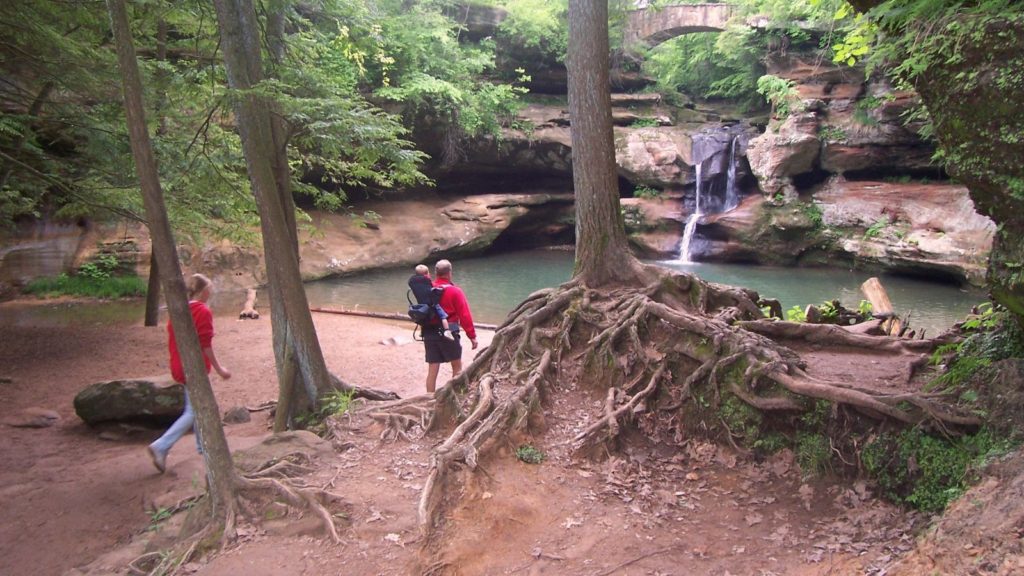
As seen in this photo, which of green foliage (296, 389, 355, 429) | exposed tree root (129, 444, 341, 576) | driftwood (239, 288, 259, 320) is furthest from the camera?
driftwood (239, 288, 259, 320)

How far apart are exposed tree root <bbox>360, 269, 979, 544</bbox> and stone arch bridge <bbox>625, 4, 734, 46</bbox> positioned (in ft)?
61.7

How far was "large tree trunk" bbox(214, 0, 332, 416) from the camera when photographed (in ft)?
21.7

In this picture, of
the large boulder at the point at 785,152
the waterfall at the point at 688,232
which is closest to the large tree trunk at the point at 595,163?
the large boulder at the point at 785,152

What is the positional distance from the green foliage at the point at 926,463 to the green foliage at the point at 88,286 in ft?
57.7

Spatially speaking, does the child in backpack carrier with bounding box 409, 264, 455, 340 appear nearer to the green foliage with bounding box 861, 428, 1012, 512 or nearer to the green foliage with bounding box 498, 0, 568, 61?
the green foliage with bounding box 861, 428, 1012, 512

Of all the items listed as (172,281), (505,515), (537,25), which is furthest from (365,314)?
(537,25)

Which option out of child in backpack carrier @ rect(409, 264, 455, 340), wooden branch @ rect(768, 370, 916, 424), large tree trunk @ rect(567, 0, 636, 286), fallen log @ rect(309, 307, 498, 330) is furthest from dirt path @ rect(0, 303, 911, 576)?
fallen log @ rect(309, 307, 498, 330)

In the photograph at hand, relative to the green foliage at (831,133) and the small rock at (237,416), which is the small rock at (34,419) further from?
the green foliage at (831,133)

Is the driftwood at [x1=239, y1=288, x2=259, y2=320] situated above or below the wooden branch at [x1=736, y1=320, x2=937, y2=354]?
below

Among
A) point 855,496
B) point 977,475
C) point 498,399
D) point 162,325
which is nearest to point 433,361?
point 498,399

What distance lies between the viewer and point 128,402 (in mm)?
7766

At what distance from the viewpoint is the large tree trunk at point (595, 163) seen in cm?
757

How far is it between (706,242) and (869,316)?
15031 millimetres

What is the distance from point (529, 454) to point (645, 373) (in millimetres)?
1539
